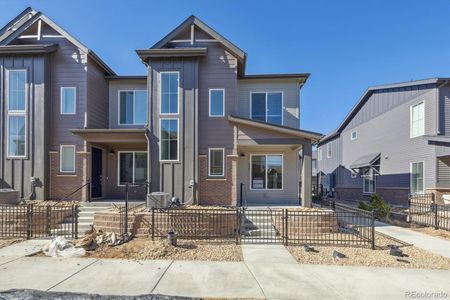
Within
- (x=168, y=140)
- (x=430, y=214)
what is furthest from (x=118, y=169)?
(x=430, y=214)

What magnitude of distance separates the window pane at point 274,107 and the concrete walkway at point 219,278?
8760 mm

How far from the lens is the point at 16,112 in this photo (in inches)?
510

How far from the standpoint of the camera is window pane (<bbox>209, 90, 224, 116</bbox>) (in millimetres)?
12859

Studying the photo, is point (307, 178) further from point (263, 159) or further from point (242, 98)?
point (242, 98)

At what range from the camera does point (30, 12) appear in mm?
14227

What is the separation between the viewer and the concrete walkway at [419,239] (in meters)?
7.85

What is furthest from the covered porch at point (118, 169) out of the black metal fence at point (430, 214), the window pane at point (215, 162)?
the black metal fence at point (430, 214)

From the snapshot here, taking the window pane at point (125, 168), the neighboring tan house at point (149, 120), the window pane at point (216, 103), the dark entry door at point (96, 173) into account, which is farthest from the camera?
the window pane at point (125, 168)

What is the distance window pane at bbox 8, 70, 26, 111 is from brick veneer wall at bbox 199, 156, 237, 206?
889cm

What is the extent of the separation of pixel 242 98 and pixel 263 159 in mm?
3370

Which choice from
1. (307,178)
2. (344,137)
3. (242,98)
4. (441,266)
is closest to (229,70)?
(242,98)

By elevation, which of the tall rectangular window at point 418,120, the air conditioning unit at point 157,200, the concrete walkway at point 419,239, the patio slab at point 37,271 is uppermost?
the tall rectangular window at point 418,120

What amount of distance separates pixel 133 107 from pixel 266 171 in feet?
25.6

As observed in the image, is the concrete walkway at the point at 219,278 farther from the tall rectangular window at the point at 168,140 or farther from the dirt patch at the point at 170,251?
the tall rectangular window at the point at 168,140
